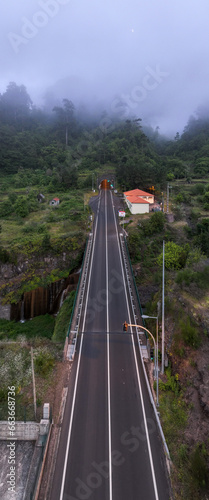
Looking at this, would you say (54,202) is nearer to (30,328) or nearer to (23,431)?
(30,328)

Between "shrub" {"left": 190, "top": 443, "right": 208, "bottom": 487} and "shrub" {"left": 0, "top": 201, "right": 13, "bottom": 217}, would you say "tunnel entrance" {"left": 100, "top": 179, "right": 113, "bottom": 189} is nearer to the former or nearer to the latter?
"shrub" {"left": 0, "top": 201, "right": 13, "bottom": 217}

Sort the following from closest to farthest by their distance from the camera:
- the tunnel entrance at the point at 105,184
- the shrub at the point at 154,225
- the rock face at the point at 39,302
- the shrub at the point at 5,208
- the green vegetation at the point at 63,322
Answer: the green vegetation at the point at 63,322
the rock face at the point at 39,302
the shrub at the point at 154,225
the shrub at the point at 5,208
the tunnel entrance at the point at 105,184

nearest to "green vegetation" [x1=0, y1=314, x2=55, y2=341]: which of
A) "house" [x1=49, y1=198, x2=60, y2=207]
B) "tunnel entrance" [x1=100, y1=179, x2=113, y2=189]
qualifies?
"house" [x1=49, y1=198, x2=60, y2=207]

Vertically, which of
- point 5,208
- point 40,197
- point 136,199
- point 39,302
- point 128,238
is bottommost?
point 39,302

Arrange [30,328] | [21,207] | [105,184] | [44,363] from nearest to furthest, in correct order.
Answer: [44,363] → [30,328] → [21,207] → [105,184]

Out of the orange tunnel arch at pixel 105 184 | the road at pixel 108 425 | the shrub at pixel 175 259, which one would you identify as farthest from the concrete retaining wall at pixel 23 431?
the orange tunnel arch at pixel 105 184

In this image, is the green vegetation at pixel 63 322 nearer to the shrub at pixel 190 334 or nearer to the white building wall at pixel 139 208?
the shrub at pixel 190 334

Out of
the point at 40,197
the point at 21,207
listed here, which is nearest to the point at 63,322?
the point at 21,207
